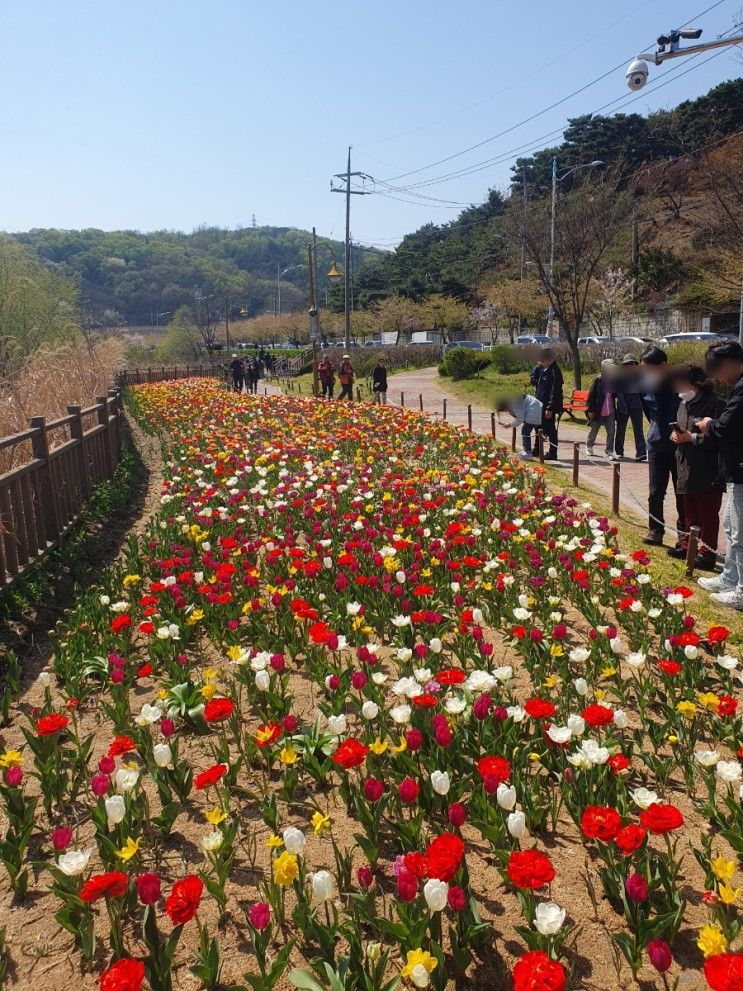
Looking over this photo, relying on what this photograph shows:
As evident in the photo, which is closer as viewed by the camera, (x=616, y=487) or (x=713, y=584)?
(x=713, y=584)

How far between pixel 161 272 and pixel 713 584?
407ft

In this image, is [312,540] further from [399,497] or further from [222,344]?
[222,344]

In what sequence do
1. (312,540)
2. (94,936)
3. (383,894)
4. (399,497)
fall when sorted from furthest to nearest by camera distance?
1. (399,497)
2. (312,540)
3. (383,894)
4. (94,936)

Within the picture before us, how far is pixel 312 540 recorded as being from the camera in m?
6.25

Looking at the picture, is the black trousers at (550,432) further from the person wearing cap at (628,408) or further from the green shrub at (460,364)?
the green shrub at (460,364)

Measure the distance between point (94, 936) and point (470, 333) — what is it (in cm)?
6030

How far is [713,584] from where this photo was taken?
5.49 m

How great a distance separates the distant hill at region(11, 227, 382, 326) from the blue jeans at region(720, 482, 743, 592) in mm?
97802

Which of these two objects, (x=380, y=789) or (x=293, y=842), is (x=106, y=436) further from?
(x=293, y=842)

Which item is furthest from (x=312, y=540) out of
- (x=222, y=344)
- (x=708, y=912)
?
(x=222, y=344)

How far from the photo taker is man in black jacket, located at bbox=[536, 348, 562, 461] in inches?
425

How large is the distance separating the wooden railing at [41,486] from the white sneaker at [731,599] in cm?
520

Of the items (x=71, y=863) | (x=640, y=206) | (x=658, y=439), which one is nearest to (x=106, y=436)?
(x=658, y=439)

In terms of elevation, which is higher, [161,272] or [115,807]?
[161,272]
